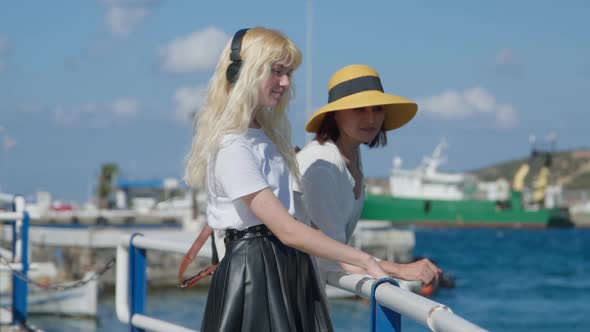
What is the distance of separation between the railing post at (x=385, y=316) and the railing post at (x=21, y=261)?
11.5 ft

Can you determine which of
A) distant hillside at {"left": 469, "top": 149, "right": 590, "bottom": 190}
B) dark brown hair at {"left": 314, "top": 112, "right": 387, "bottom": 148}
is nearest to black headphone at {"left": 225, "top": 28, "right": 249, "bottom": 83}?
dark brown hair at {"left": 314, "top": 112, "right": 387, "bottom": 148}

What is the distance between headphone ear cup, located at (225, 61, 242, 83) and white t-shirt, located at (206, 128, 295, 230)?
129mm

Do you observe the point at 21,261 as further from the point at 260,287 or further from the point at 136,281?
the point at 260,287

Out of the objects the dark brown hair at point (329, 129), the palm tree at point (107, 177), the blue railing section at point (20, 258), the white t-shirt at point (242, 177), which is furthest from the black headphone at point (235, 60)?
the palm tree at point (107, 177)

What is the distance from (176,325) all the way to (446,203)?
70.9 m

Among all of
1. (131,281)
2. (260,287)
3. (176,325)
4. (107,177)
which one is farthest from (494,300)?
(107,177)

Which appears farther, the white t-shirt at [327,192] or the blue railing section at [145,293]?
the white t-shirt at [327,192]

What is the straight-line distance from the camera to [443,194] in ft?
241

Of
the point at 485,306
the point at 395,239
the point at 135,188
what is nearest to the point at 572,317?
the point at 485,306

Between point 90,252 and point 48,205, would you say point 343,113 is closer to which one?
point 90,252

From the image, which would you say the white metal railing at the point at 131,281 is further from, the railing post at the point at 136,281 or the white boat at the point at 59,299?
the white boat at the point at 59,299

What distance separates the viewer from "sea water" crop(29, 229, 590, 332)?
17656 millimetres

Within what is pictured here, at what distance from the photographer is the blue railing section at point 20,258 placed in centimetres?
532

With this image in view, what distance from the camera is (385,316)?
2.11 metres
